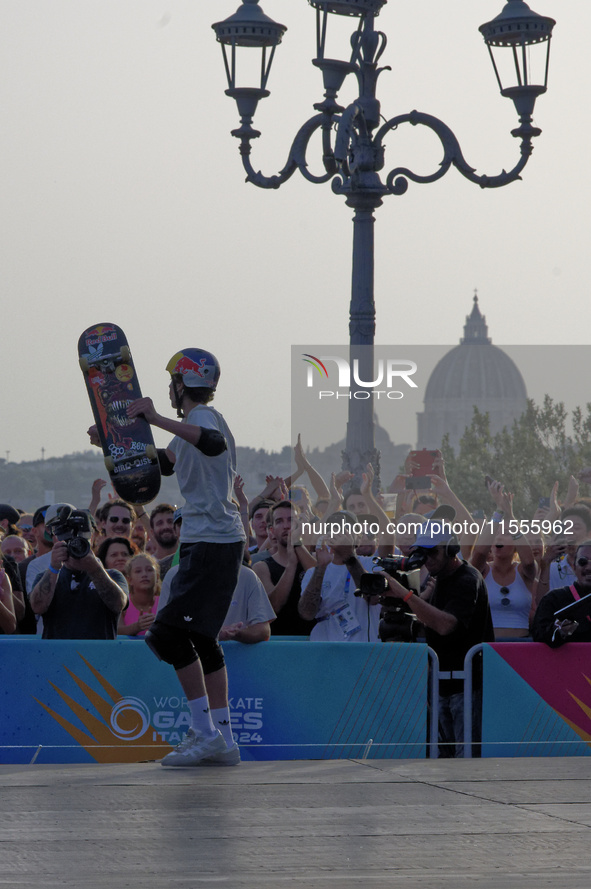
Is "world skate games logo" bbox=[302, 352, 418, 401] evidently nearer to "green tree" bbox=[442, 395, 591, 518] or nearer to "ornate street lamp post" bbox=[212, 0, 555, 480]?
"ornate street lamp post" bbox=[212, 0, 555, 480]

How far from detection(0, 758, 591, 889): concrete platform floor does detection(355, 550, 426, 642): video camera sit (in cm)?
112

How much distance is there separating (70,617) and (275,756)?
4.32 ft

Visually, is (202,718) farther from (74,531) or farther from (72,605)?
(72,605)

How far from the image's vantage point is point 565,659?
7.93 meters

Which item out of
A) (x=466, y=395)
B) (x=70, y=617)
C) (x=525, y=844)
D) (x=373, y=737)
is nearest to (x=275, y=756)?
(x=373, y=737)

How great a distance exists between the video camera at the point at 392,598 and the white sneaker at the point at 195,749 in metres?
1.33

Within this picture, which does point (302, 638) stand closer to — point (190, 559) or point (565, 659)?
point (565, 659)

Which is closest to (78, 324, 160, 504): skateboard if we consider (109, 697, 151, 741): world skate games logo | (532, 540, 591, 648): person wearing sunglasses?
(109, 697, 151, 741): world skate games logo

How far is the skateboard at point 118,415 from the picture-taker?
649cm

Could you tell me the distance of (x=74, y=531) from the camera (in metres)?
7.36

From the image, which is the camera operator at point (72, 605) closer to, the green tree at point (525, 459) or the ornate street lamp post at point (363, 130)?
the ornate street lamp post at point (363, 130)

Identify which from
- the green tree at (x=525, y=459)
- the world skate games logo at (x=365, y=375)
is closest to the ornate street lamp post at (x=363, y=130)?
the world skate games logo at (x=365, y=375)

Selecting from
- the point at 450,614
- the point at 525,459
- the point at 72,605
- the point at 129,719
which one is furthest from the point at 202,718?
the point at 525,459

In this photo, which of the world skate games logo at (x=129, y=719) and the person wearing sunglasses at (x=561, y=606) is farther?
the person wearing sunglasses at (x=561, y=606)
